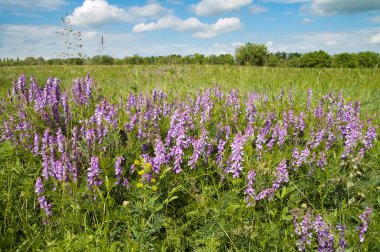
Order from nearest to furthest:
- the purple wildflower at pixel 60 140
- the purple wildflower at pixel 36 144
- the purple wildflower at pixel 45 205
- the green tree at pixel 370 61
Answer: the purple wildflower at pixel 45 205 → the purple wildflower at pixel 60 140 → the purple wildflower at pixel 36 144 → the green tree at pixel 370 61

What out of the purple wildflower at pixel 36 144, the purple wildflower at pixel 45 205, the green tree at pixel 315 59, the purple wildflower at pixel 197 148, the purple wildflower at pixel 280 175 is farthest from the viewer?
the green tree at pixel 315 59

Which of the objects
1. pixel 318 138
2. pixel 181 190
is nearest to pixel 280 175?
pixel 181 190

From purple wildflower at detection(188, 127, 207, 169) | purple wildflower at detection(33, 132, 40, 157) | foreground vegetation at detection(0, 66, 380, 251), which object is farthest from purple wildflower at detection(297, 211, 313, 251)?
purple wildflower at detection(33, 132, 40, 157)

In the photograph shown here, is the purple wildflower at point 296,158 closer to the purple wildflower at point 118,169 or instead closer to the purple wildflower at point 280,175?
the purple wildflower at point 280,175

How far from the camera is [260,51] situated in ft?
211

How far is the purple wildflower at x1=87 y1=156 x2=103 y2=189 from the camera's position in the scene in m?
2.58

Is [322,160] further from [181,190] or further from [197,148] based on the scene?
[181,190]

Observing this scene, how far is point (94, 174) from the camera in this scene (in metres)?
2.60

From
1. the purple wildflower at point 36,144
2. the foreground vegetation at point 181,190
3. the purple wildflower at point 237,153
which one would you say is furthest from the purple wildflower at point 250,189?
the purple wildflower at point 36,144

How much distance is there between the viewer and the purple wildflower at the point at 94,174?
2.58m

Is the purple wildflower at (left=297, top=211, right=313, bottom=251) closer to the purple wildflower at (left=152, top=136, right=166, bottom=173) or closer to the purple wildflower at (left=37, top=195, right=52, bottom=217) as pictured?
the purple wildflower at (left=152, top=136, right=166, bottom=173)

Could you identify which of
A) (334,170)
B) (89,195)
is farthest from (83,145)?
(334,170)

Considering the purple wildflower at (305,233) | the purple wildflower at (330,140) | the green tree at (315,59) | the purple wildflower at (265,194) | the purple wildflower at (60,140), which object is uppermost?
the green tree at (315,59)

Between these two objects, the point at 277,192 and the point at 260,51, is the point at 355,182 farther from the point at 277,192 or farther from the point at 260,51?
the point at 260,51
